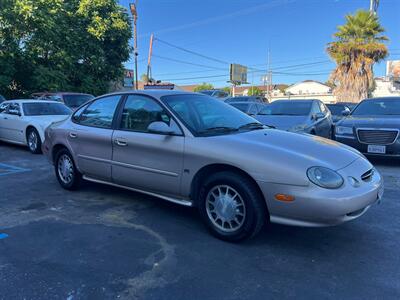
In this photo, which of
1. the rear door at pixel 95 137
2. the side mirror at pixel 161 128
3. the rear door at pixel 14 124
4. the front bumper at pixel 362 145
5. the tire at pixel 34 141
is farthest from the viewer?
the rear door at pixel 14 124

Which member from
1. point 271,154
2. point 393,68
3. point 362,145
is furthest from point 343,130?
point 393,68

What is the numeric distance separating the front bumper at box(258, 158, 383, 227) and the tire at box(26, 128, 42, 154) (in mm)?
7093

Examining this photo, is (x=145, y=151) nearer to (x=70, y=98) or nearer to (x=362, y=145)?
(x=362, y=145)

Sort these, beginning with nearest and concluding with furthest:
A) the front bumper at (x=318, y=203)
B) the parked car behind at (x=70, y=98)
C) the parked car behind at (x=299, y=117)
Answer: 1. the front bumper at (x=318, y=203)
2. the parked car behind at (x=299, y=117)
3. the parked car behind at (x=70, y=98)

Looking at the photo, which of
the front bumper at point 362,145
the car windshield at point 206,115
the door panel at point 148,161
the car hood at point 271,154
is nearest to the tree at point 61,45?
the door panel at point 148,161

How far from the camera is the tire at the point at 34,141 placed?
8813mm

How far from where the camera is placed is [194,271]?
3070 millimetres

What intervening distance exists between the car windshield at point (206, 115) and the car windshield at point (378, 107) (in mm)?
5273

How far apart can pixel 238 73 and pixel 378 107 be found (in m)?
43.2

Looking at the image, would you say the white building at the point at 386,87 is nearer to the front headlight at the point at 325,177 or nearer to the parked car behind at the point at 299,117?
the parked car behind at the point at 299,117

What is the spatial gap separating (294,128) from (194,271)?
5652mm

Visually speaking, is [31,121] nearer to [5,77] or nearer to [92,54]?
[5,77]

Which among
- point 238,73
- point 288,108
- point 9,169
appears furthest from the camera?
point 238,73

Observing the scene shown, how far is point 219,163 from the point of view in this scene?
11.8 ft
